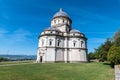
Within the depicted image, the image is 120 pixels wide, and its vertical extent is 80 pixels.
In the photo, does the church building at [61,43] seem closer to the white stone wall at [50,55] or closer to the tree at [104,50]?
the white stone wall at [50,55]

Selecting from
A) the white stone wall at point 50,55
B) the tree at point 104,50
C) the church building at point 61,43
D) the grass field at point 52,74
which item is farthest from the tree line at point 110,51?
the white stone wall at point 50,55

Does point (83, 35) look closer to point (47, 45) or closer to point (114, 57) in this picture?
point (47, 45)

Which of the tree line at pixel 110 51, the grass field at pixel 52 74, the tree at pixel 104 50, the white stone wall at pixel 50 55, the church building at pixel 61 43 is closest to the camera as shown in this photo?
the grass field at pixel 52 74

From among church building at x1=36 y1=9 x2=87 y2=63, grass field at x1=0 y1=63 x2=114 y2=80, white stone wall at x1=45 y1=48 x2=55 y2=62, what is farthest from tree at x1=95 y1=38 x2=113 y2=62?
white stone wall at x1=45 y1=48 x2=55 y2=62

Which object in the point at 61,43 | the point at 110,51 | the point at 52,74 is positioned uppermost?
the point at 61,43

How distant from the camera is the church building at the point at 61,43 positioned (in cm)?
4506

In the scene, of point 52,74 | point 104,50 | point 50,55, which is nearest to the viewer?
point 52,74

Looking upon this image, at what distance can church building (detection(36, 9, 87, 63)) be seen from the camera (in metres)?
45.1

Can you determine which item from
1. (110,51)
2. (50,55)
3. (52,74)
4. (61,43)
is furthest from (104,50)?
(52,74)

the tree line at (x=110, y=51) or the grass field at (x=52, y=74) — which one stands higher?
the tree line at (x=110, y=51)

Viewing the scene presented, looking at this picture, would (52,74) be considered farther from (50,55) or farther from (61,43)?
(61,43)

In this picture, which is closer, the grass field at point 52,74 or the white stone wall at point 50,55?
the grass field at point 52,74

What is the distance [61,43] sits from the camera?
47594 millimetres

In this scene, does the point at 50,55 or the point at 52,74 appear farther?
the point at 50,55
